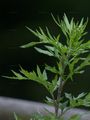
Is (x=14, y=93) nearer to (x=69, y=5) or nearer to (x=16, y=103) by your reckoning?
(x=16, y=103)

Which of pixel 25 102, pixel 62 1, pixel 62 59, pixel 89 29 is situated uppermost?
pixel 62 1

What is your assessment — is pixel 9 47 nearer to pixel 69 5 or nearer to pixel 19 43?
pixel 19 43

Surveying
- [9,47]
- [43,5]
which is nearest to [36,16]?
[43,5]

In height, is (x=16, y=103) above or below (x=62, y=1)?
below

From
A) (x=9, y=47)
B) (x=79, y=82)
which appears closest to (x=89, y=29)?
(x=79, y=82)

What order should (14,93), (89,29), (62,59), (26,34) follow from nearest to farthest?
(62,59) < (89,29) < (26,34) < (14,93)

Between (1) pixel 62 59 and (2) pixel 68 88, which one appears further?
(2) pixel 68 88

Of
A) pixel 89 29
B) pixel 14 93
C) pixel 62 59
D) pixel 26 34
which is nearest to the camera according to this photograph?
pixel 62 59
